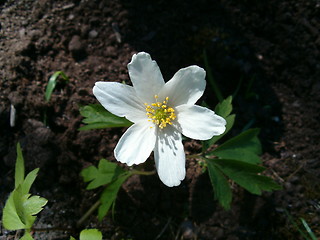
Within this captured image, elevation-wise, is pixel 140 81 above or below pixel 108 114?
above

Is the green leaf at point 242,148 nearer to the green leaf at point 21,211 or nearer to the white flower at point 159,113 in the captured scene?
the white flower at point 159,113

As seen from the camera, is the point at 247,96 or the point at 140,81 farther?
the point at 247,96

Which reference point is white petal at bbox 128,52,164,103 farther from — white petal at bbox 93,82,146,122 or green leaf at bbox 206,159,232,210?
green leaf at bbox 206,159,232,210

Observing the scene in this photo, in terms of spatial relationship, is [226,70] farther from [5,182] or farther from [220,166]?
[5,182]

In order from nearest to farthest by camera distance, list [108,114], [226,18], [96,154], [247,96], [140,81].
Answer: [140,81] < [108,114] < [96,154] < [247,96] < [226,18]

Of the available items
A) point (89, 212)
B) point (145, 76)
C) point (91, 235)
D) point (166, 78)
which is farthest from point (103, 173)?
point (166, 78)

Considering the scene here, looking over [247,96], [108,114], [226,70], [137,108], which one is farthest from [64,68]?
[247,96]

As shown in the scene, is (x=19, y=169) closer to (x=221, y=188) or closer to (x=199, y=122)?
(x=199, y=122)

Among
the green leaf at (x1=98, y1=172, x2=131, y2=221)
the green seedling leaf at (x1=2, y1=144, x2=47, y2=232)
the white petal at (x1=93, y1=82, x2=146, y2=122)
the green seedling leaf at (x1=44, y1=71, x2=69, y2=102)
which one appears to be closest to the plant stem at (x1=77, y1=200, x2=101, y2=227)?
the green leaf at (x1=98, y1=172, x2=131, y2=221)
